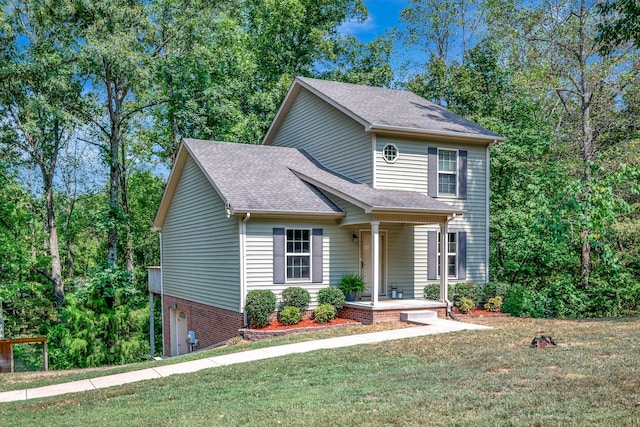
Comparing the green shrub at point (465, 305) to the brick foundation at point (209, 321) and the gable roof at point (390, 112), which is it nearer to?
the gable roof at point (390, 112)

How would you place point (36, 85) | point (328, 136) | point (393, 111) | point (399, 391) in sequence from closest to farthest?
point (399, 391) < point (393, 111) < point (328, 136) < point (36, 85)

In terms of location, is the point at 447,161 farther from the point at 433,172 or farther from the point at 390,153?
the point at 390,153

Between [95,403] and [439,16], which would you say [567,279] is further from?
[439,16]

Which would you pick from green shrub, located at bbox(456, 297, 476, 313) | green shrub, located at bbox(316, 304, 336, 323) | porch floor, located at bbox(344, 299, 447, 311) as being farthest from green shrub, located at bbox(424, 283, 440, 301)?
green shrub, located at bbox(316, 304, 336, 323)

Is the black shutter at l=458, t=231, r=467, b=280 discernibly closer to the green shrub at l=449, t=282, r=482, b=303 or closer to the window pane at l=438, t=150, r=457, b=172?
the green shrub at l=449, t=282, r=482, b=303

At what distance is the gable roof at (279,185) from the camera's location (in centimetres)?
1437

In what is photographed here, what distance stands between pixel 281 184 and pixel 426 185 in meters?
4.74

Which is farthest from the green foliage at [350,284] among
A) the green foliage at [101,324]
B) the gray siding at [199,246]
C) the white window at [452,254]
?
the green foliage at [101,324]

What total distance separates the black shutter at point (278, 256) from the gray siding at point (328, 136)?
3.54m

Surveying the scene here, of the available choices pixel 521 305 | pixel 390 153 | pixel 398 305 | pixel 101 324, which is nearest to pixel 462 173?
pixel 390 153

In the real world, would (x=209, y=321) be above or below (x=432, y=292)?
below

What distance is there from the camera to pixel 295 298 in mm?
14391

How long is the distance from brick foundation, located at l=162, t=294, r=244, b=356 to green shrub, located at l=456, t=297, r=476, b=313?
6.83 meters

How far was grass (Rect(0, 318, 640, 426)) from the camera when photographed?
5582 millimetres
